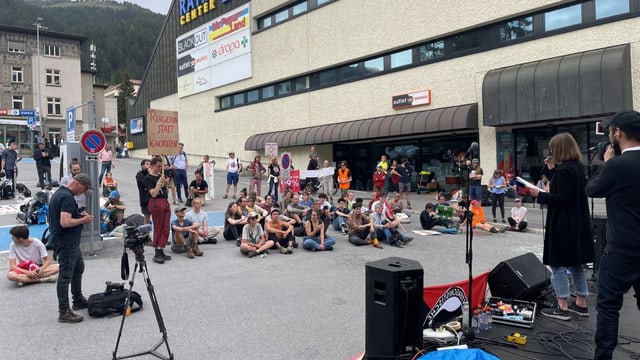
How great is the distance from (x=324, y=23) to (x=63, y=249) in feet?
72.1

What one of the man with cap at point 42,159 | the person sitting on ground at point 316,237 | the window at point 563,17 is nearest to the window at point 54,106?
the man with cap at point 42,159

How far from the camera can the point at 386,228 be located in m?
11.8

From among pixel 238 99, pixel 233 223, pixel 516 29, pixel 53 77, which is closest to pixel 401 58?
pixel 516 29

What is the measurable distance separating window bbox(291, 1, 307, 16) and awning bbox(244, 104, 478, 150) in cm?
709

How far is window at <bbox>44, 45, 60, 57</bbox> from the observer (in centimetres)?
5184

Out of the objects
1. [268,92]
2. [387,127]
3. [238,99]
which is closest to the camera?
[387,127]

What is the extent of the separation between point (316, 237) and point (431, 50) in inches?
504

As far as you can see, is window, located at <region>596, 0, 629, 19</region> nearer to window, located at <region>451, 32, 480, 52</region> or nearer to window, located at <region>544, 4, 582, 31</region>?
window, located at <region>544, 4, 582, 31</region>

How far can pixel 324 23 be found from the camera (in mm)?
25422

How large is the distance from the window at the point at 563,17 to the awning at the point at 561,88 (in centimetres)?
133

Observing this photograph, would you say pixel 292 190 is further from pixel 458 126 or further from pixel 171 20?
pixel 171 20

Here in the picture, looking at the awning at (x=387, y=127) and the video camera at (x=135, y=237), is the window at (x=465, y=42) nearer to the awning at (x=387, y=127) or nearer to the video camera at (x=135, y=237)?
the awning at (x=387, y=127)

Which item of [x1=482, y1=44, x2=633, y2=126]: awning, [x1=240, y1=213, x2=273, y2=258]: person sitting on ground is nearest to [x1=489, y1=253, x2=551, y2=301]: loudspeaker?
[x1=240, y1=213, x2=273, y2=258]: person sitting on ground

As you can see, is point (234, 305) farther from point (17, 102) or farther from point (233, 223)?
point (17, 102)
